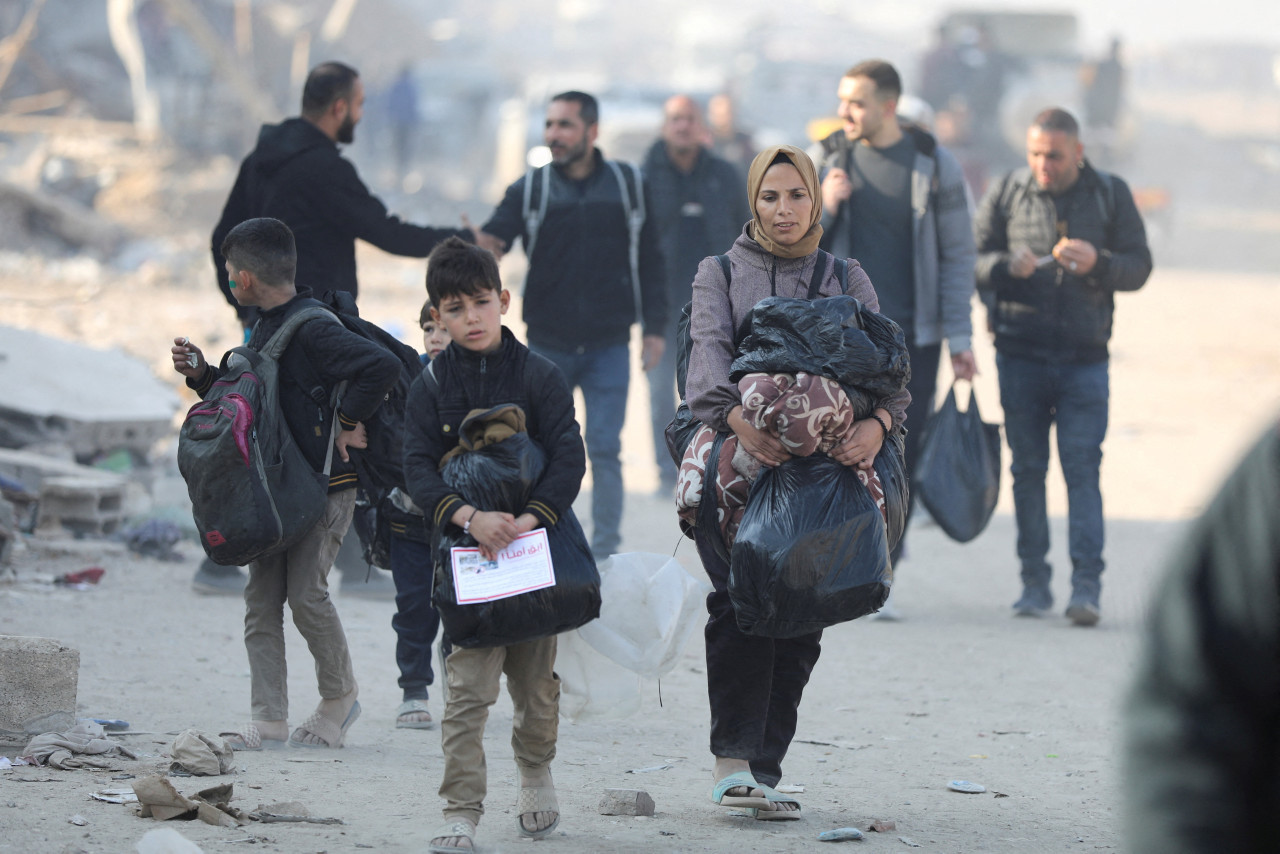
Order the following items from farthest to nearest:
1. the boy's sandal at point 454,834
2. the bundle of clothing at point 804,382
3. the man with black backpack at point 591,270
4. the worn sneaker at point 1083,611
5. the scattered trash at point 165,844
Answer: the man with black backpack at point 591,270 < the worn sneaker at point 1083,611 < the bundle of clothing at point 804,382 < the boy's sandal at point 454,834 < the scattered trash at point 165,844

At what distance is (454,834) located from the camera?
3475 mm

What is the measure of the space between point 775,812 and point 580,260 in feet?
12.2

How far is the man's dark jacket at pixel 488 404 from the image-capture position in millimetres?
3703

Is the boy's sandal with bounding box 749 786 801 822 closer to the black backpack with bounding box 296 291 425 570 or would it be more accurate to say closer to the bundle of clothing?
the bundle of clothing

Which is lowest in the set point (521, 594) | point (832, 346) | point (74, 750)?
point (74, 750)

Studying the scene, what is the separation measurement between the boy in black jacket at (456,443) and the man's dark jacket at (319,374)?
706 mm

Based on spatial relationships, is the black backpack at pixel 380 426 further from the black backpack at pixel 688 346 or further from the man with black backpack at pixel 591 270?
the man with black backpack at pixel 591 270

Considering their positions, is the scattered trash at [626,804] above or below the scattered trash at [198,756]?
below

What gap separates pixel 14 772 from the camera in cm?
395

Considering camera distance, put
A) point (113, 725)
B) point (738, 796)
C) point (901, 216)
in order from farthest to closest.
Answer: point (901, 216)
point (113, 725)
point (738, 796)

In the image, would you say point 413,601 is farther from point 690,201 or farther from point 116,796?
point 690,201

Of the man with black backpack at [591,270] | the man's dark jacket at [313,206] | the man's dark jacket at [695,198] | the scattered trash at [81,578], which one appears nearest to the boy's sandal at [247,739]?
the man's dark jacket at [313,206]

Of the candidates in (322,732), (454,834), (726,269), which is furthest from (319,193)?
(454,834)

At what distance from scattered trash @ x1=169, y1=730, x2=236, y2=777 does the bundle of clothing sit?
1.55 m
